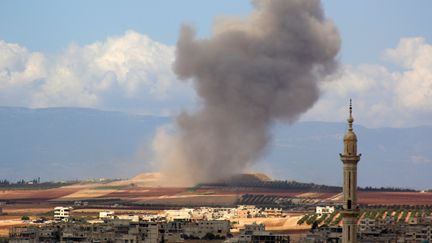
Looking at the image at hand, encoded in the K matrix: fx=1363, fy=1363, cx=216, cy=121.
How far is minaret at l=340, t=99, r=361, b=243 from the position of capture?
1874 inches

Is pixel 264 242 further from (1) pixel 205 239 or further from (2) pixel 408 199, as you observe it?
(2) pixel 408 199

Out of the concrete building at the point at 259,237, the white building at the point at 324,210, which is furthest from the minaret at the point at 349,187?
the white building at the point at 324,210

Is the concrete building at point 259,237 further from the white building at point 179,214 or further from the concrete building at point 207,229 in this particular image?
the white building at point 179,214

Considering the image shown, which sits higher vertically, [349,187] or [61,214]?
[61,214]

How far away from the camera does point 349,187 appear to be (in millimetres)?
47688

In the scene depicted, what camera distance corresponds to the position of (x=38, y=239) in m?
118

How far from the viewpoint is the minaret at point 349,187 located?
47.6m

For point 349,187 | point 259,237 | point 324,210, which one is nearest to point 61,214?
point 324,210

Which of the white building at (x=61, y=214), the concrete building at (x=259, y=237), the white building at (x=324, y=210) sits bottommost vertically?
the concrete building at (x=259, y=237)

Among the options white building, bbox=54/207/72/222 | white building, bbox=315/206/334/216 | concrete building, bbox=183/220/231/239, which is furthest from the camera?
white building, bbox=54/207/72/222

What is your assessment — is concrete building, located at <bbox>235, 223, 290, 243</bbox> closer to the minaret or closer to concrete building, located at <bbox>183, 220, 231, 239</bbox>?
concrete building, located at <bbox>183, 220, 231, 239</bbox>

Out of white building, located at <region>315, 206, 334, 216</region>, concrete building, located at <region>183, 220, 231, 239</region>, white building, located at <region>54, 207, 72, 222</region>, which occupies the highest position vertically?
white building, located at <region>315, 206, 334, 216</region>

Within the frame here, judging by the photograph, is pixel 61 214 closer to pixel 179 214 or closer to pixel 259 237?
pixel 179 214

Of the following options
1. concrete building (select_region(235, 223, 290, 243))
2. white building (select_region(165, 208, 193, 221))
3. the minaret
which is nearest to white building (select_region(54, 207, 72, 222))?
white building (select_region(165, 208, 193, 221))
